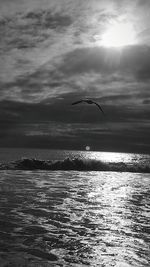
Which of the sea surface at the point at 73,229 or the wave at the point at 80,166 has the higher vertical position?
the wave at the point at 80,166

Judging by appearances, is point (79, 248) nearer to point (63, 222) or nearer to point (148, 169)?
point (63, 222)

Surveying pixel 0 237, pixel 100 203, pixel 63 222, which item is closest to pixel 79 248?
pixel 0 237

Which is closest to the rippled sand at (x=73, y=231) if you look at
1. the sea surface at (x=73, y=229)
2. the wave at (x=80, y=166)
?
the sea surface at (x=73, y=229)

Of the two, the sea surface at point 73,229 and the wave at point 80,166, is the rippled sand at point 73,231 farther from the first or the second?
the wave at point 80,166

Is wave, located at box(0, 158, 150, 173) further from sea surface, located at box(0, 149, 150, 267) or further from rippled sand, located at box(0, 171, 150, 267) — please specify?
rippled sand, located at box(0, 171, 150, 267)

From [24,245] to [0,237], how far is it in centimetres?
91

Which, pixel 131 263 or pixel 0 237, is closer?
pixel 131 263

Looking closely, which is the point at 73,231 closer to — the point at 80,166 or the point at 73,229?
the point at 73,229

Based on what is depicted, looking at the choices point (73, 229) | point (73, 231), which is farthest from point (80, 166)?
point (73, 231)

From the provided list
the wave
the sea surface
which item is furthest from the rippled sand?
the wave

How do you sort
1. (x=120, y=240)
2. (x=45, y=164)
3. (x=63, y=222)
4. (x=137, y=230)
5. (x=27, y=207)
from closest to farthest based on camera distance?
(x=120, y=240)
(x=137, y=230)
(x=63, y=222)
(x=27, y=207)
(x=45, y=164)

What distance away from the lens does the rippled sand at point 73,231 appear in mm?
7652

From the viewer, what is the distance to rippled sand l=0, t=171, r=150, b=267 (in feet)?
25.1

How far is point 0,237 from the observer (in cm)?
915
